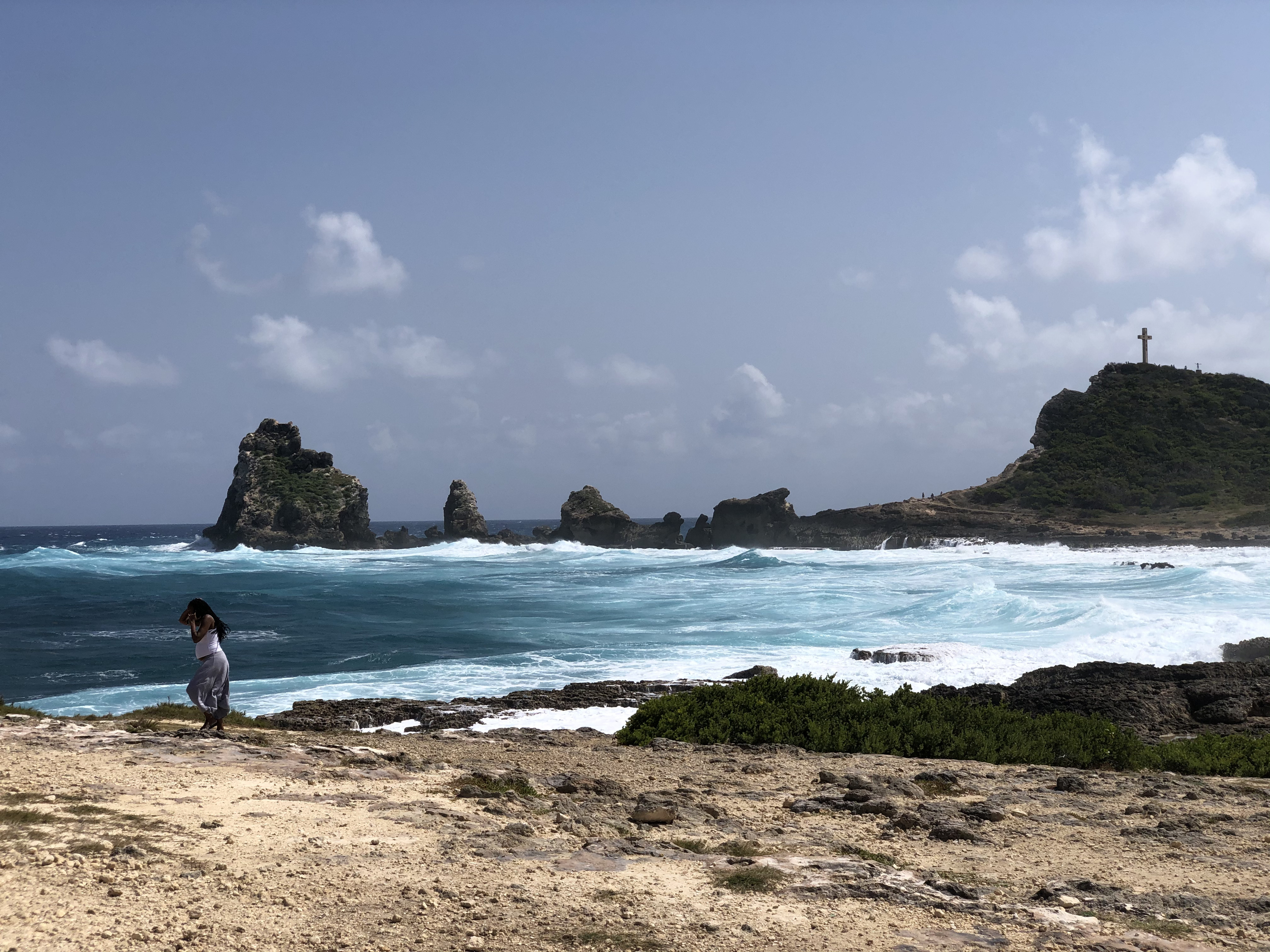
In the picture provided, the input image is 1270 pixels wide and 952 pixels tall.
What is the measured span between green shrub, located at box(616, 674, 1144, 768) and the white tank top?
517 cm

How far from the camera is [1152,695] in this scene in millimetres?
14445

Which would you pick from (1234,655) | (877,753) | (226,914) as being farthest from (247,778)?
(1234,655)

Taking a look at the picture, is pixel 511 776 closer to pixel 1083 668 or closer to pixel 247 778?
pixel 247 778

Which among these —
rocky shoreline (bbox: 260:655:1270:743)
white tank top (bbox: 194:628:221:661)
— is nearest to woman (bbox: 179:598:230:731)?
white tank top (bbox: 194:628:221:661)

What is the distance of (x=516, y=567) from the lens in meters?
59.8

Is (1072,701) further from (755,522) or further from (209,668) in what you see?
(755,522)

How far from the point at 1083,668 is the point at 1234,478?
6727 centimetres

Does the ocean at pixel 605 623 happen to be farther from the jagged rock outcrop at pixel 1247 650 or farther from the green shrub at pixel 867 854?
the green shrub at pixel 867 854

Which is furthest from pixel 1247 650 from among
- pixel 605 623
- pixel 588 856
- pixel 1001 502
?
pixel 1001 502

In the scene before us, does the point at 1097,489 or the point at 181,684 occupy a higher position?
the point at 1097,489

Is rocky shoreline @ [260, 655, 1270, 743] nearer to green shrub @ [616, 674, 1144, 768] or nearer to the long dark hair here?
green shrub @ [616, 674, 1144, 768]

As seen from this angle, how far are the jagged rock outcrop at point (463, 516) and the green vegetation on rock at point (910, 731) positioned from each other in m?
76.0

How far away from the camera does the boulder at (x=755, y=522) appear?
8012 cm

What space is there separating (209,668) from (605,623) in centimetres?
1953
